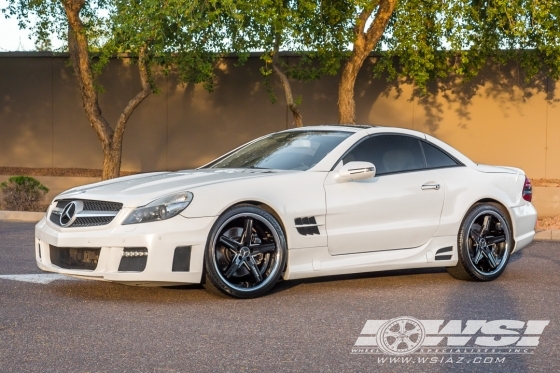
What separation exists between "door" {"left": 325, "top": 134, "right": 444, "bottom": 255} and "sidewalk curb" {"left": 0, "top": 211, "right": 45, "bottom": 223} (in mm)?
8237

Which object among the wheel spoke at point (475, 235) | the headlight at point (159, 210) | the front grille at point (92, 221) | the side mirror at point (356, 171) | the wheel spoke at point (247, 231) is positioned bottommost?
the wheel spoke at point (475, 235)

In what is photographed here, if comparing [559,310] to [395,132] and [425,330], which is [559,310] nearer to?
[425,330]

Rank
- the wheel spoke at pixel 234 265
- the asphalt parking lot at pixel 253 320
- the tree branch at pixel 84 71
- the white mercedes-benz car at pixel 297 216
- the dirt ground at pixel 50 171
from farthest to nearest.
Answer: the dirt ground at pixel 50 171
the tree branch at pixel 84 71
the wheel spoke at pixel 234 265
the white mercedes-benz car at pixel 297 216
the asphalt parking lot at pixel 253 320

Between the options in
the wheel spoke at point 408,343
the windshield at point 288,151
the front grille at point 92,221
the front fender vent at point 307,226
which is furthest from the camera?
the windshield at point 288,151

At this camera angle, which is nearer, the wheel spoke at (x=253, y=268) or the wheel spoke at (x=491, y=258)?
the wheel spoke at (x=253, y=268)

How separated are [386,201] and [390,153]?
63 cm

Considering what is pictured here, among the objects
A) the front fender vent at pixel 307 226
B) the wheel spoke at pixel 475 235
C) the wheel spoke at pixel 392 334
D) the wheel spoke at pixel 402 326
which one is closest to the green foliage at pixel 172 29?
the wheel spoke at pixel 475 235

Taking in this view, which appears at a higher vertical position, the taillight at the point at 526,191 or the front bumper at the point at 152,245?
the taillight at the point at 526,191

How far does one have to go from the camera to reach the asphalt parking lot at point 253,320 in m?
5.67

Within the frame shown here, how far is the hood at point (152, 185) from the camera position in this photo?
765 cm

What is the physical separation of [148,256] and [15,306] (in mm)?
1100

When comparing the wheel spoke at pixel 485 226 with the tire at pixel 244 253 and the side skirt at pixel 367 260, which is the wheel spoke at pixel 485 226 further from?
the tire at pixel 244 253

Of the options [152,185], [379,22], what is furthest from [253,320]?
[379,22]

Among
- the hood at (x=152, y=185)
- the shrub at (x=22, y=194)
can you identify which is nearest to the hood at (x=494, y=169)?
the hood at (x=152, y=185)
